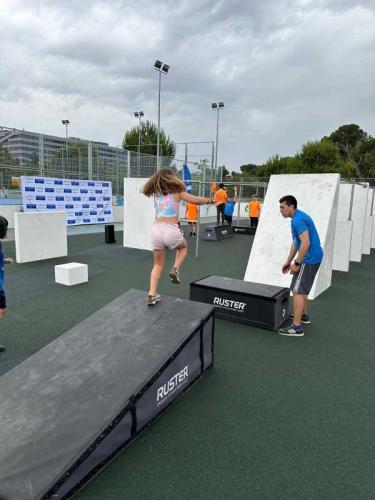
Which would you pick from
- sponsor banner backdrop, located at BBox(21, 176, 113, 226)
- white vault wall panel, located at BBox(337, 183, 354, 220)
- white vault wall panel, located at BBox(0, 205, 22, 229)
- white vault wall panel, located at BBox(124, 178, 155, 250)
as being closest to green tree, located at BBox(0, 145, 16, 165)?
sponsor banner backdrop, located at BBox(21, 176, 113, 226)

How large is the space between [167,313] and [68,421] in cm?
160

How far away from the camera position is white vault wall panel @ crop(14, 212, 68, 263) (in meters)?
8.65

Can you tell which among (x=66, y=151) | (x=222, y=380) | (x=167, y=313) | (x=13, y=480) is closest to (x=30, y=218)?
(x=167, y=313)

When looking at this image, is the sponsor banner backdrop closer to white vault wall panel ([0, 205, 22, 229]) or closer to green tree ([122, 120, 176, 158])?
white vault wall panel ([0, 205, 22, 229])

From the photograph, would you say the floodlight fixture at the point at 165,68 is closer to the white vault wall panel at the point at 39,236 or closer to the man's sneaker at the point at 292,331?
the white vault wall panel at the point at 39,236

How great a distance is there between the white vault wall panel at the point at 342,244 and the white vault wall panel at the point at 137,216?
5321mm

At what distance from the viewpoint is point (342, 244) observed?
876 cm

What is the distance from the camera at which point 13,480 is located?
193 cm

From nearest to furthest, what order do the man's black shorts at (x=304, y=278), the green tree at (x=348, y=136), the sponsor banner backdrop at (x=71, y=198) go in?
the man's black shorts at (x=304, y=278) < the sponsor banner backdrop at (x=71, y=198) < the green tree at (x=348, y=136)

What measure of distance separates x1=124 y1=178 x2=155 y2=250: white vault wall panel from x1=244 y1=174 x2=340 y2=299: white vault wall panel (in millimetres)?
4528

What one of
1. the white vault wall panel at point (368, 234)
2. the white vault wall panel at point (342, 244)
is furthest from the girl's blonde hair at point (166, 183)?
the white vault wall panel at point (368, 234)

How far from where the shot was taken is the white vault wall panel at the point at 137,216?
10891 millimetres

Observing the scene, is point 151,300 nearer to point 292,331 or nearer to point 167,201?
point 167,201

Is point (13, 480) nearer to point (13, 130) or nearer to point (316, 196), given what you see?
point (316, 196)
